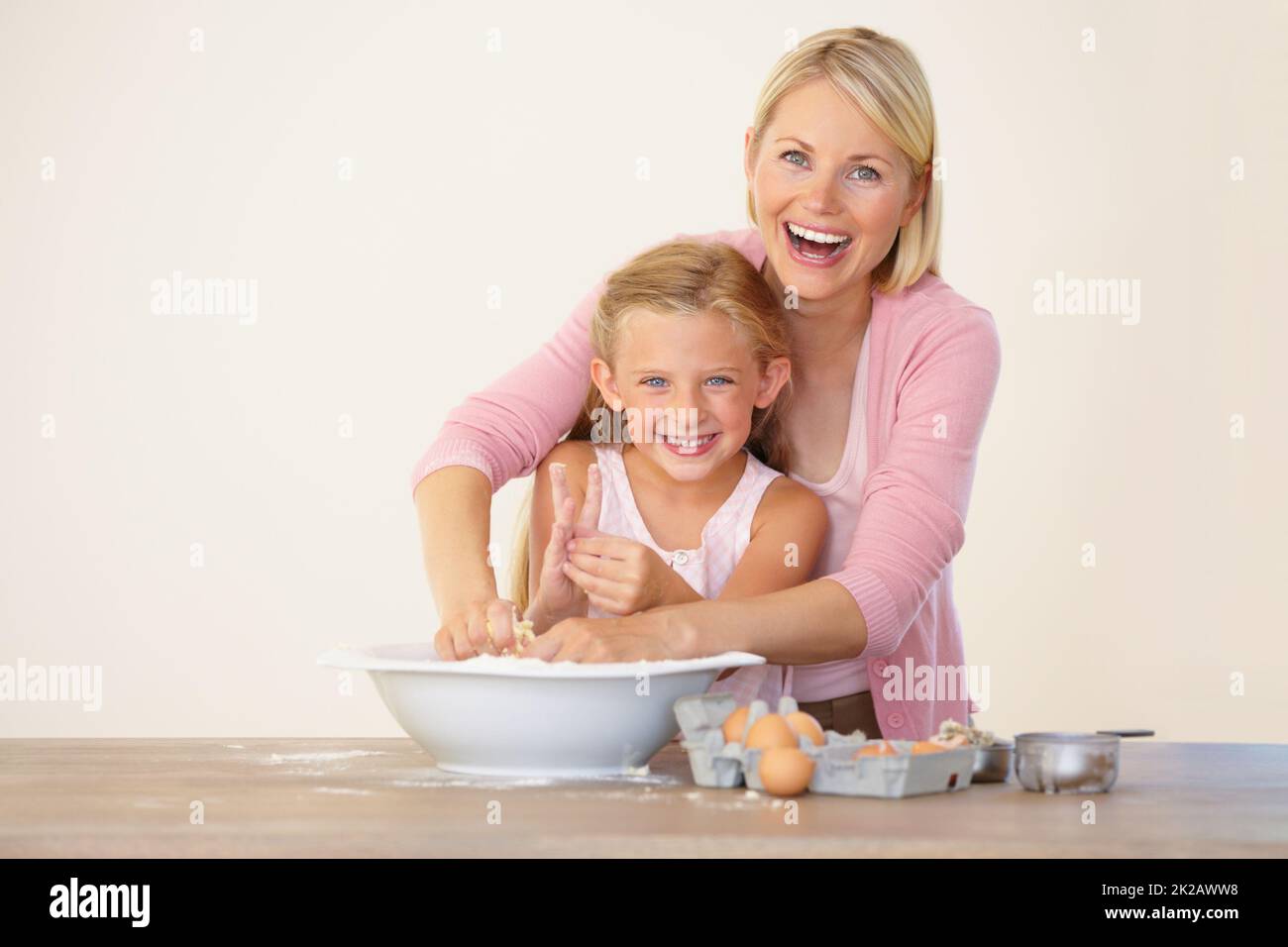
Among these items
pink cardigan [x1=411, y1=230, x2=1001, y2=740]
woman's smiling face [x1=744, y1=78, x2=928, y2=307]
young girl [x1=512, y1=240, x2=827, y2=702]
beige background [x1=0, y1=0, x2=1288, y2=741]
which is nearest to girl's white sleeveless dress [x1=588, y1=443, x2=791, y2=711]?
young girl [x1=512, y1=240, x2=827, y2=702]

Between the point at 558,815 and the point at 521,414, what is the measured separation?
0.90m

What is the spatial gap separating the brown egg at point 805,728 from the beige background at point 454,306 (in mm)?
3530

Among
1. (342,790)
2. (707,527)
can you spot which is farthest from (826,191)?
(342,790)

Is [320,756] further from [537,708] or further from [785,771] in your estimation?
[785,771]

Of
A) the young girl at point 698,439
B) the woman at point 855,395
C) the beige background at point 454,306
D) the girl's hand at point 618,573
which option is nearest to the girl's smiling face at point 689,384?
the young girl at point 698,439

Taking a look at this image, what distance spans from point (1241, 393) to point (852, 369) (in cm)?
318

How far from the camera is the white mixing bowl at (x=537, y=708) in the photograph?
1175 mm

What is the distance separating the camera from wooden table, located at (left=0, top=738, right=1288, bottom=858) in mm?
890

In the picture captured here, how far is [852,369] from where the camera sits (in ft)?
6.16

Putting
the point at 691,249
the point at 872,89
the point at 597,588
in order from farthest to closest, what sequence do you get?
the point at 691,249, the point at 872,89, the point at 597,588

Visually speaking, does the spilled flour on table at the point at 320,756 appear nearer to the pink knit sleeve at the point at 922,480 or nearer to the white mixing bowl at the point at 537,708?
the white mixing bowl at the point at 537,708

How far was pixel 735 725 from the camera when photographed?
1165 mm

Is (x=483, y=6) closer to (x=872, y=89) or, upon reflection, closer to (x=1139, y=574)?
(x=1139, y=574)

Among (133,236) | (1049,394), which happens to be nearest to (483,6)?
(133,236)
